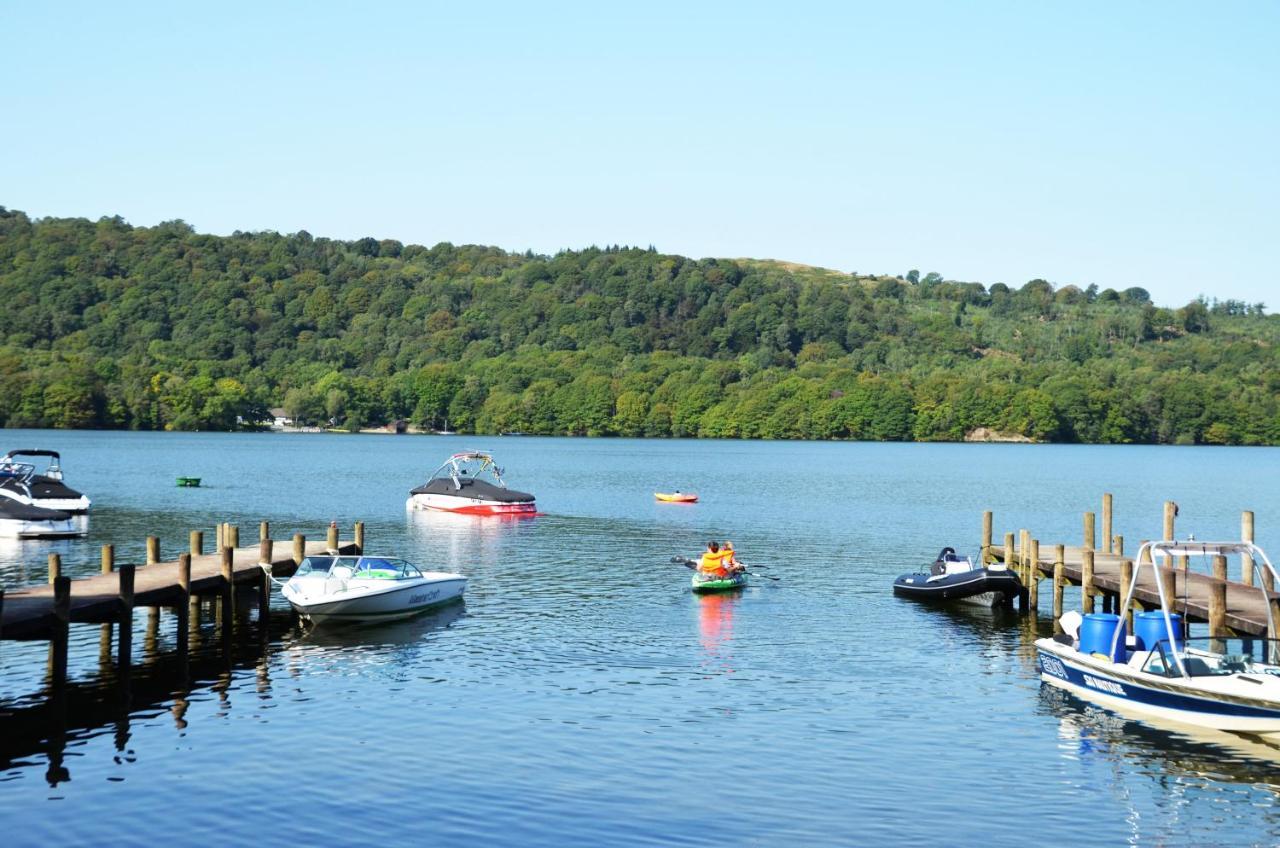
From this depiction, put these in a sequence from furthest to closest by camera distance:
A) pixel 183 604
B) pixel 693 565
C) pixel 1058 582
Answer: pixel 693 565 < pixel 1058 582 < pixel 183 604

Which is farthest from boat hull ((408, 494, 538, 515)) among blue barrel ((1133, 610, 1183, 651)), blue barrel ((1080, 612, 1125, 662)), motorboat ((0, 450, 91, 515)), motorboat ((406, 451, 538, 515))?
blue barrel ((1133, 610, 1183, 651))

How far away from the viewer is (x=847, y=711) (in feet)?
96.8

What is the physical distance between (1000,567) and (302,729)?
25.8 m

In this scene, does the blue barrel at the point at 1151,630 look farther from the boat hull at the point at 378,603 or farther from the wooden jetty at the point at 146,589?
the wooden jetty at the point at 146,589

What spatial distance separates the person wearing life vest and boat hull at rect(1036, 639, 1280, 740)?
16741 mm

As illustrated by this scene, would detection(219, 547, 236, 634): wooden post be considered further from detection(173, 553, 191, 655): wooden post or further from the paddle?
the paddle

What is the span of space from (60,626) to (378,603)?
12333 mm

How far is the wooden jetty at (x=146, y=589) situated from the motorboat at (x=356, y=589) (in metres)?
1.41

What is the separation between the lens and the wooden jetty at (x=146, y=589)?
92.0 feet

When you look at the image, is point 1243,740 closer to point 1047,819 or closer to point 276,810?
point 1047,819

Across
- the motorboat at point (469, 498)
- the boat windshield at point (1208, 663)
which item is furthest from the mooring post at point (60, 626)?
the motorboat at point (469, 498)

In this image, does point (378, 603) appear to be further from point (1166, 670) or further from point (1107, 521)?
point (1107, 521)

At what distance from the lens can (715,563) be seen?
4819 cm

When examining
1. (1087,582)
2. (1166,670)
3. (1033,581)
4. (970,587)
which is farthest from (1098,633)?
(1033,581)
